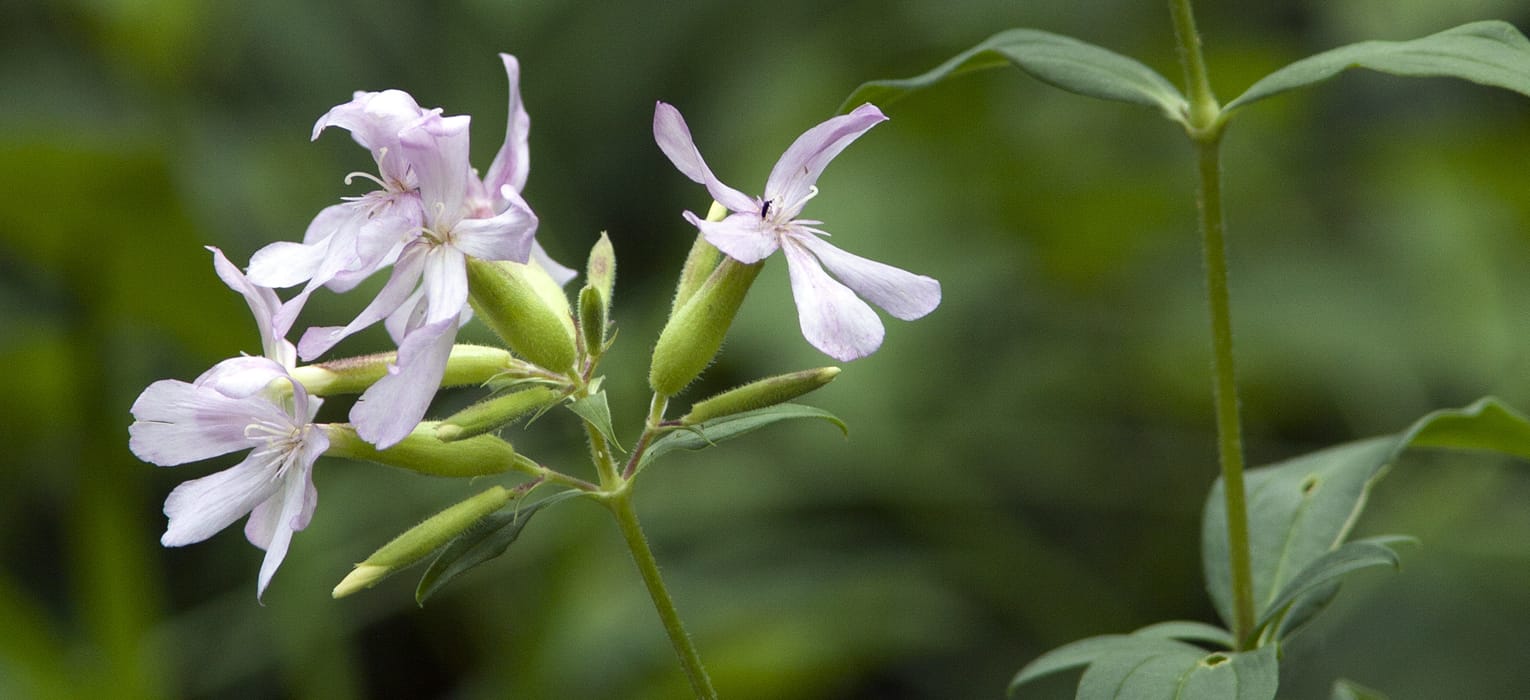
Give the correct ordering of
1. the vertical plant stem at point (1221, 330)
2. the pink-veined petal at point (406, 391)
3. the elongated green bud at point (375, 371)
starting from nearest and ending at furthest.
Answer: the pink-veined petal at point (406, 391), the elongated green bud at point (375, 371), the vertical plant stem at point (1221, 330)

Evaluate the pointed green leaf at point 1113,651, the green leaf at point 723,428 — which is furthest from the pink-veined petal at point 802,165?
the pointed green leaf at point 1113,651

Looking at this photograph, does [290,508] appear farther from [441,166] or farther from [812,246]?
[812,246]

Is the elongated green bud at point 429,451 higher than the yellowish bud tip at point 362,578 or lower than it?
higher

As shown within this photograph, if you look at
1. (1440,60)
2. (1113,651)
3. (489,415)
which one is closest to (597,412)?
(489,415)

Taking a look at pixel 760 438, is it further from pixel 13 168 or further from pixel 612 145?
pixel 13 168

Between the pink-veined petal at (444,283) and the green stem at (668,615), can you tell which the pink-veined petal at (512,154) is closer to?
the pink-veined petal at (444,283)

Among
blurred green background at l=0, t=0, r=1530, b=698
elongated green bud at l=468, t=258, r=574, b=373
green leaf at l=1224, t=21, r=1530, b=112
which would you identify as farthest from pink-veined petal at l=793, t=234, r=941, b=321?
blurred green background at l=0, t=0, r=1530, b=698

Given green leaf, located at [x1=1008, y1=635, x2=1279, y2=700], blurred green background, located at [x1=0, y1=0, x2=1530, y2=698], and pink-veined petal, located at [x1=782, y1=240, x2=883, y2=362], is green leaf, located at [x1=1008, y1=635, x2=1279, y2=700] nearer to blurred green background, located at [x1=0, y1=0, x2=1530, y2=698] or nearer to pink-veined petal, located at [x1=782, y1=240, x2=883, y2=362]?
pink-veined petal, located at [x1=782, y1=240, x2=883, y2=362]
